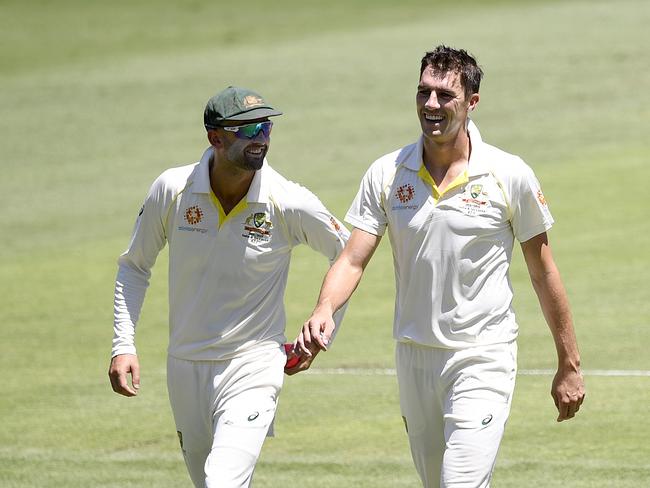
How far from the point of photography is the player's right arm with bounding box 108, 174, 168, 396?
696 cm

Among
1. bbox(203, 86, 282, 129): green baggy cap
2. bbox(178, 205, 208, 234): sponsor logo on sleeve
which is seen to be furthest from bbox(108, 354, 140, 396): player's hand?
bbox(203, 86, 282, 129): green baggy cap

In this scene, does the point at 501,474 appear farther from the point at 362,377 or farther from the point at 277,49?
the point at 277,49

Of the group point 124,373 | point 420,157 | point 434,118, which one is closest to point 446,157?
point 420,157

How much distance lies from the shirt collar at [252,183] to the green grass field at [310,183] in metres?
2.91

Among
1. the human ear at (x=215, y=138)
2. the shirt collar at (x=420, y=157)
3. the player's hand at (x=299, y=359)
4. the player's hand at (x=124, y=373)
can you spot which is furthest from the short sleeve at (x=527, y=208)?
the player's hand at (x=124, y=373)

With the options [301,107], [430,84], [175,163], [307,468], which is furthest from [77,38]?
[430,84]

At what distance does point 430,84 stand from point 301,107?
18.4 metres

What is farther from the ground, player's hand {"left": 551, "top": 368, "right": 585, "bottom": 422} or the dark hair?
the dark hair

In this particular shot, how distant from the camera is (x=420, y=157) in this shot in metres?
6.77

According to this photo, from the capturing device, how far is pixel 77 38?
32531mm

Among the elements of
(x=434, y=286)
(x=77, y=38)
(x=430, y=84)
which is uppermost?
(x=430, y=84)

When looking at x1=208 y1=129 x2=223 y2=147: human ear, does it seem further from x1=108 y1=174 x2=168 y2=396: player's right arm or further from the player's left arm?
the player's left arm

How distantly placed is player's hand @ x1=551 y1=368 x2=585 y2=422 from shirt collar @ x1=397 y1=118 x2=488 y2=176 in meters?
1.01

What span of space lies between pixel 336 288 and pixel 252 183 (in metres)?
0.74
